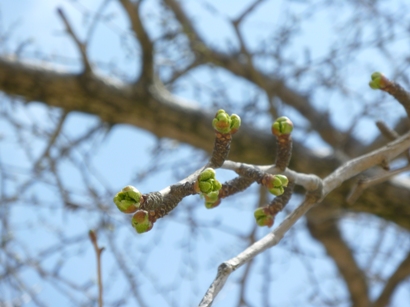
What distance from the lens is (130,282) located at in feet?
8.78

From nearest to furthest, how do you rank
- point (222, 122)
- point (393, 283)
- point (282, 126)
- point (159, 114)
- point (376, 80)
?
point (222, 122), point (282, 126), point (376, 80), point (393, 283), point (159, 114)

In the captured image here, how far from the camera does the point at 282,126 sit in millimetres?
903

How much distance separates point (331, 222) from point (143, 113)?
1.67 meters

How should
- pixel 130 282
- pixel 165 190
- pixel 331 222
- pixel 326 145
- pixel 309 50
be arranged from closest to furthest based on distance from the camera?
1. pixel 165 190
2. pixel 130 282
3. pixel 309 50
4. pixel 331 222
5. pixel 326 145

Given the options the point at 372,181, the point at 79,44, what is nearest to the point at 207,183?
→ the point at 372,181

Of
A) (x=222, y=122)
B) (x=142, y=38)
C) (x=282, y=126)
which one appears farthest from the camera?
(x=142, y=38)

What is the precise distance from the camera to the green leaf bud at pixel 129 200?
25.5 inches

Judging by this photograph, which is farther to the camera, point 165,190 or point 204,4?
point 204,4

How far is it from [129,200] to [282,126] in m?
0.36

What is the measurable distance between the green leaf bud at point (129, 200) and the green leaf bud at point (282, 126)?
344 millimetres

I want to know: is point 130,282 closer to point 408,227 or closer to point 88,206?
point 88,206

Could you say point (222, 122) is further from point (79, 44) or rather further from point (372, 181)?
point (79, 44)

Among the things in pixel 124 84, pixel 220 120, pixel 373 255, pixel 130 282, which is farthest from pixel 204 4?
pixel 220 120

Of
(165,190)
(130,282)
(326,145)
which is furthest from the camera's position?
(326,145)
